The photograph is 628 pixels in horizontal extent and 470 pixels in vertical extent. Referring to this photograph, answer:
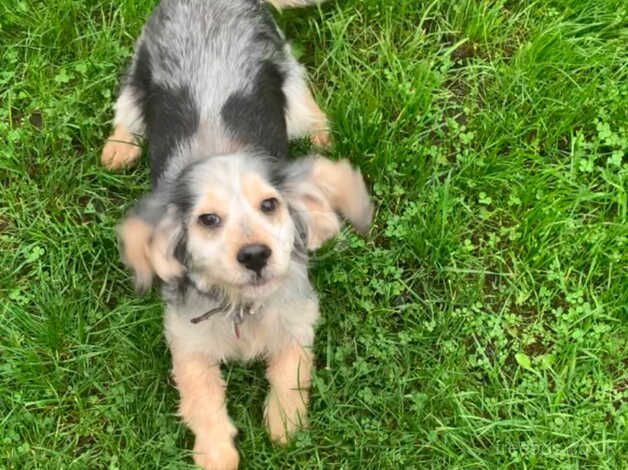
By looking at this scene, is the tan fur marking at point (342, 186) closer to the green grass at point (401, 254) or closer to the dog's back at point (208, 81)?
the dog's back at point (208, 81)

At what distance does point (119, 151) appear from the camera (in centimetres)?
451

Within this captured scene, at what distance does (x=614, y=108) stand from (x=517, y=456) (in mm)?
1935

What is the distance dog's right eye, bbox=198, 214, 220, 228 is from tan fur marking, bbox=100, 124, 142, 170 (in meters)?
1.43

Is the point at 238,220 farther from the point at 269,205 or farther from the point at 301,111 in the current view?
the point at 301,111

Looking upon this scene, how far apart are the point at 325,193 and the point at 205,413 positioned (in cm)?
119

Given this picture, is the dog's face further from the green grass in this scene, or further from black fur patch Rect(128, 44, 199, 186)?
the green grass

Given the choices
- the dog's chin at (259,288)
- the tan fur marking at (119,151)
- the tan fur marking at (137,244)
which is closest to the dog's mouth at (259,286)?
the dog's chin at (259,288)

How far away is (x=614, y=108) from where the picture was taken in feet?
14.8

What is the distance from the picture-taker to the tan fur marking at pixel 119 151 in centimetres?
448

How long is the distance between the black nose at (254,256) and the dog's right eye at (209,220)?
0.20 meters

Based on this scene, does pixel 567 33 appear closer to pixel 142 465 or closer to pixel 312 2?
pixel 312 2

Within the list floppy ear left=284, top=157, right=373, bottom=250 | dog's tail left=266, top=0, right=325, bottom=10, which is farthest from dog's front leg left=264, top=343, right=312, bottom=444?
dog's tail left=266, top=0, right=325, bottom=10

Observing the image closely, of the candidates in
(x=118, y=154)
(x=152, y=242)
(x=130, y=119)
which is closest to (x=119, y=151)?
(x=118, y=154)

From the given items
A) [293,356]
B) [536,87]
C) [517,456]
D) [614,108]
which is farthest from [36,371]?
[614,108]
